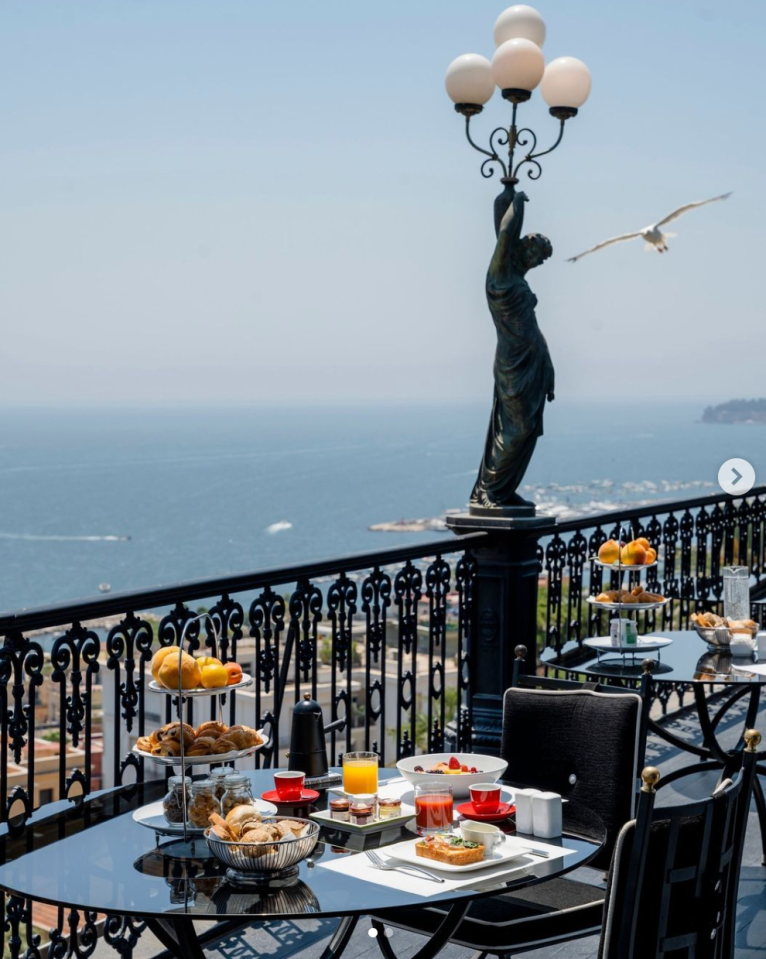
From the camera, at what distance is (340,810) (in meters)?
2.66

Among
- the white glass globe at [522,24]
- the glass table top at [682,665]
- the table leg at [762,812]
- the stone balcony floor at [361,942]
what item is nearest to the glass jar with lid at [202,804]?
the stone balcony floor at [361,942]

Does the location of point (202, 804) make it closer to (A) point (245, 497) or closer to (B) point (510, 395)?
(B) point (510, 395)

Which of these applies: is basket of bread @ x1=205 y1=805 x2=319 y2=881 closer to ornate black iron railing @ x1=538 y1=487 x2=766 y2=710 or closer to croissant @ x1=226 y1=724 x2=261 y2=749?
croissant @ x1=226 y1=724 x2=261 y2=749

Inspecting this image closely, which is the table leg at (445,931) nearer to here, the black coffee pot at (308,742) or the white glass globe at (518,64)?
the black coffee pot at (308,742)

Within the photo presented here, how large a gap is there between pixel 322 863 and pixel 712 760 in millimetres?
3419

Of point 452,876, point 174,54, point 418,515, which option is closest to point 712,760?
point 452,876

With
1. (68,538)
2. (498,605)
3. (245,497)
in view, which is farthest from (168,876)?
(245,497)

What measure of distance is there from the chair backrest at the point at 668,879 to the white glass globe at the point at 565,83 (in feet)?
16.3

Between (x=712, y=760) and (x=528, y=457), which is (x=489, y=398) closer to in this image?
(x=528, y=457)

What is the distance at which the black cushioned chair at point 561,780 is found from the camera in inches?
113

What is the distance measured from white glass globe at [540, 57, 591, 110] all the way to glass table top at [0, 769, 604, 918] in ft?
15.4

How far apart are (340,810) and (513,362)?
13.2 feet

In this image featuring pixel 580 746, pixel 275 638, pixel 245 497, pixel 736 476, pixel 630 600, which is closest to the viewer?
pixel 580 746

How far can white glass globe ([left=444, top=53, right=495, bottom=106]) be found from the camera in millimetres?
6352
